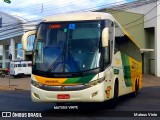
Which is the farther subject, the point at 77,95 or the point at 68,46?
the point at 68,46

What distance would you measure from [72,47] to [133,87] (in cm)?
752

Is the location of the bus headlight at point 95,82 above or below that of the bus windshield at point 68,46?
below

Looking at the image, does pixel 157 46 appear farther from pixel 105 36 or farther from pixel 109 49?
pixel 105 36

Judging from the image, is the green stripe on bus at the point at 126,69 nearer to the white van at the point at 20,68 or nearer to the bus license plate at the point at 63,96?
the bus license plate at the point at 63,96

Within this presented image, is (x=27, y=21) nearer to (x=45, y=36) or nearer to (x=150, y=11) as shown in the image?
(x=150, y=11)

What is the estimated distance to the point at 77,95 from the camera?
12156mm

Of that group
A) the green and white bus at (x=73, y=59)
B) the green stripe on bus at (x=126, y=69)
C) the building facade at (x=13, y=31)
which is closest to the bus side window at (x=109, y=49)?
the green and white bus at (x=73, y=59)

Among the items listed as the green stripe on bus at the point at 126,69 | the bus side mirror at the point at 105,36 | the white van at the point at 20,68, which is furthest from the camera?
the white van at the point at 20,68

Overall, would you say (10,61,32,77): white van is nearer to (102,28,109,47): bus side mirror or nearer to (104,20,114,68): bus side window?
(104,20,114,68): bus side window

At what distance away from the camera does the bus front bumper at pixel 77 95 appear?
12.2 m

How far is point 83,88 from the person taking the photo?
12211 millimetres

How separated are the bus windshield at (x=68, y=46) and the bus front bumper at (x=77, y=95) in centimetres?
70

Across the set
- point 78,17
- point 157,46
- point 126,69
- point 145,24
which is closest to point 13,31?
point 145,24

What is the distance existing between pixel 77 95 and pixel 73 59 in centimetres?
122
